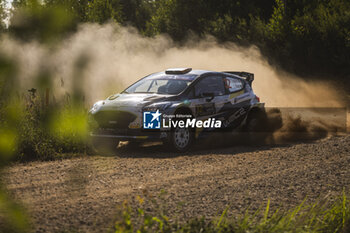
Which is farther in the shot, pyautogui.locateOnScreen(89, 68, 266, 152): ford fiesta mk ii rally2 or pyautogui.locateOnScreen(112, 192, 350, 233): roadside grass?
pyautogui.locateOnScreen(89, 68, 266, 152): ford fiesta mk ii rally2

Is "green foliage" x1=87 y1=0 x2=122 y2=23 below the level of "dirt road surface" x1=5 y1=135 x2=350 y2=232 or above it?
above

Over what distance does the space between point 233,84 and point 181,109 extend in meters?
1.98

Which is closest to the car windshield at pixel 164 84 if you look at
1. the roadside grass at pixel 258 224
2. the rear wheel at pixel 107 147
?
the rear wheel at pixel 107 147

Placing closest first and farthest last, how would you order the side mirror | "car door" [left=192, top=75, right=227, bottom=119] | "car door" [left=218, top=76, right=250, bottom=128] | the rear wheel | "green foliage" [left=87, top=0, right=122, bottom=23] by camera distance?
"green foliage" [left=87, top=0, right=122, bottom=23] → the rear wheel → "car door" [left=192, top=75, right=227, bottom=119] → the side mirror → "car door" [left=218, top=76, right=250, bottom=128]

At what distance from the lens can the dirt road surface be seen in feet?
16.3

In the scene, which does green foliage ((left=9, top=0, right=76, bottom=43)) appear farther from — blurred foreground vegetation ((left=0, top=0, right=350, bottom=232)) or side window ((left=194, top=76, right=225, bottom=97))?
side window ((left=194, top=76, right=225, bottom=97))

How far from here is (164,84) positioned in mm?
11008

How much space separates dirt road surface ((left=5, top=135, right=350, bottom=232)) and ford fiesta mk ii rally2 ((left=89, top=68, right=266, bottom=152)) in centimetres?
44

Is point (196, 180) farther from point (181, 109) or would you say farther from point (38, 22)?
point (38, 22)

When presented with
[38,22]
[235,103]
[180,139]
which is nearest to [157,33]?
[235,103]

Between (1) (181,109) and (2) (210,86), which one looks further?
(2) (210,86)

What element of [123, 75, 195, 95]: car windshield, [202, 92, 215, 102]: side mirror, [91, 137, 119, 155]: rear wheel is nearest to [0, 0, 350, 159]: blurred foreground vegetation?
[91, 137, 119, 155]: rear wheel

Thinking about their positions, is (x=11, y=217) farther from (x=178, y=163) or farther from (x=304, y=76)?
(x=304, y=76)

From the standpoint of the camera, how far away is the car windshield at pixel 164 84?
1077 cm
